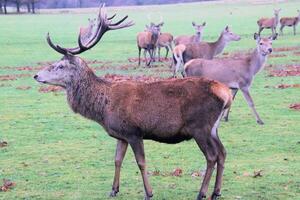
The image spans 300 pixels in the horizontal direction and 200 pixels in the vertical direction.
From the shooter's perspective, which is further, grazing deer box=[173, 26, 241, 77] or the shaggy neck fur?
grazing deer box=[173, 26, 241, 77]

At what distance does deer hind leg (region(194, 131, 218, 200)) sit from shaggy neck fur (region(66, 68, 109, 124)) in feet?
3.95

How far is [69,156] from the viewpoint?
966cm

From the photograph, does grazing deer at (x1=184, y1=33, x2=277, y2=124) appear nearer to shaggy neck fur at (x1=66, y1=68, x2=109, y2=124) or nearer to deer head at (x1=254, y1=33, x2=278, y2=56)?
deer head at (x1=254, y1=33, x2=278, y2=56)

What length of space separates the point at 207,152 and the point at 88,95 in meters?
1.62

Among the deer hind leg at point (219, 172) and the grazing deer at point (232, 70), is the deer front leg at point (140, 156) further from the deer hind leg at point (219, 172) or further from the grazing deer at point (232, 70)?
the grazing deer at point (232, 70)

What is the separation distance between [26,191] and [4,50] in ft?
84.0

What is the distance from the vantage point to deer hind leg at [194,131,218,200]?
710cm

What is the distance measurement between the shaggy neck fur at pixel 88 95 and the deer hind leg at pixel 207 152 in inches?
47.4

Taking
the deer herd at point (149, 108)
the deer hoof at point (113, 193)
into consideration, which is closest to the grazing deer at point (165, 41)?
the deer herd at point (149, 108)

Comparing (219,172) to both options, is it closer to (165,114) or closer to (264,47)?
(165,114)

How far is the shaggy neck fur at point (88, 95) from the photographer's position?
7.60 m

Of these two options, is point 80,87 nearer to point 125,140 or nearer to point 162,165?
point 125,140

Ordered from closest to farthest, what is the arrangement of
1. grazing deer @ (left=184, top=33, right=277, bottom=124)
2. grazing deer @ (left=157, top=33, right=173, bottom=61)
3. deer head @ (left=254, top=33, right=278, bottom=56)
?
grazing deer @ (left=184, top=33, right=277, bottom=124)
deer head @ (left=254, top=33, right=278, bottom=56)
grazing deer @ (left=157, top=33, right=173, bottom=61)

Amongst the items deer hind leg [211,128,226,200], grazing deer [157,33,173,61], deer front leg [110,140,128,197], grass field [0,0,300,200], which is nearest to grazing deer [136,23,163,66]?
grazing deer [157,33,173,61]
